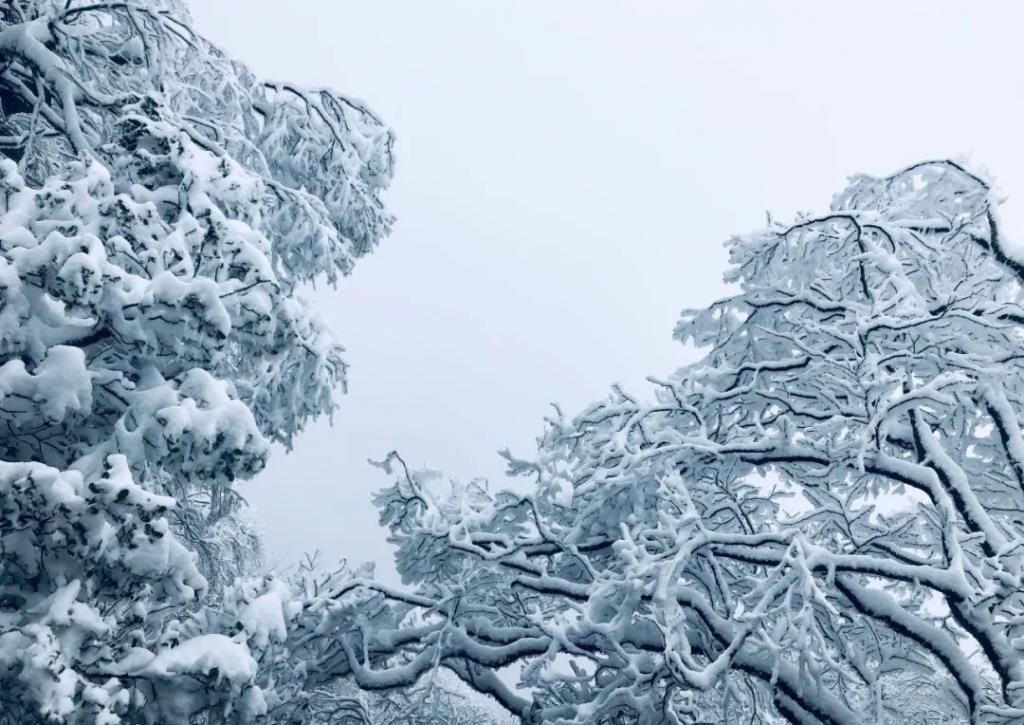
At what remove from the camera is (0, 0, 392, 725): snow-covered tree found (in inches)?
147

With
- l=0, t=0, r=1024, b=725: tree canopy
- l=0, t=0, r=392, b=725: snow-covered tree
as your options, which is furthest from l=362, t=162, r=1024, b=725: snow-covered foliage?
l=0, t=0, r=392, b=725: snow-covered tree

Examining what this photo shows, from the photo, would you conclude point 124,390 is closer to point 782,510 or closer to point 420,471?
point 420,471

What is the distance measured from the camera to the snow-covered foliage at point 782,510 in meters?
5.73

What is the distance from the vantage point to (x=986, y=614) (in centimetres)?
554

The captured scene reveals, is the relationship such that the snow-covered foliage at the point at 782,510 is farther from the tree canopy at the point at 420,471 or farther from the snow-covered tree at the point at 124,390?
the snow-covered tree at the point at 124,390

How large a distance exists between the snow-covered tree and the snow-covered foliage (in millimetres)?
2194

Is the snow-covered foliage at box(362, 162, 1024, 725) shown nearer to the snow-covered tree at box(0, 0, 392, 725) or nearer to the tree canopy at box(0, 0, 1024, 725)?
the tree canopy at box(0, 0, 1024, 725)

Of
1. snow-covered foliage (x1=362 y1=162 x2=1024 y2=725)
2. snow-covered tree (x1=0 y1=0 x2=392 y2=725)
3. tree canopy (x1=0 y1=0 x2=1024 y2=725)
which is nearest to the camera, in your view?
snow-covered tree (x1=0 y1=0 x2=392 y2=725)

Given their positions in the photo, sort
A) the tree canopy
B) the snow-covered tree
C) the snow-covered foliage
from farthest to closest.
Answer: the snow-covered foliage < the tree canopy < the snow-covered tree

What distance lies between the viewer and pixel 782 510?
7773 millimetres

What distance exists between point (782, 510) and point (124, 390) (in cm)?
607

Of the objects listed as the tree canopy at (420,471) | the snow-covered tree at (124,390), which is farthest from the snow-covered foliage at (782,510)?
the snow-covered tree at (124,390)

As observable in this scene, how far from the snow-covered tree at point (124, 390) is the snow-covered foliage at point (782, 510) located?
2.19 meters

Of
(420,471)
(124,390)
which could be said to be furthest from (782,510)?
(124,390)
